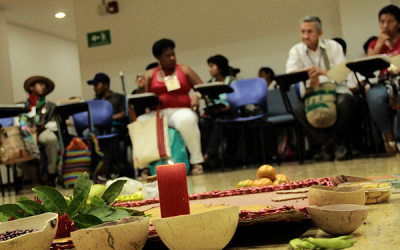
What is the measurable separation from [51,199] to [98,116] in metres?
3.91

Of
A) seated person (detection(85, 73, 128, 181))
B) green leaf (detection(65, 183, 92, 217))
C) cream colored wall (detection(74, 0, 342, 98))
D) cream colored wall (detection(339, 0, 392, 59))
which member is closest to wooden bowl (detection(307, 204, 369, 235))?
green leaf (detection(65, 183, 92, 217))

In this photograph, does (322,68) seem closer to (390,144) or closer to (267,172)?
(390,144)

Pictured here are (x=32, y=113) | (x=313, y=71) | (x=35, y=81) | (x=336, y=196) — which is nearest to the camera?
(x=336, y=196)

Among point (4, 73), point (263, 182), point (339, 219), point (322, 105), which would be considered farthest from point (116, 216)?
point (4, 73)

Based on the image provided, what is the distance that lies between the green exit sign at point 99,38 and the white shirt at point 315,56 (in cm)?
335

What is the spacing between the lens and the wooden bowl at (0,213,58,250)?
87 centimetres

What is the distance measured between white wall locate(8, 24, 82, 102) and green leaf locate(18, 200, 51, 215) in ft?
25.3

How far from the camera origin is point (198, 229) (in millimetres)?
865

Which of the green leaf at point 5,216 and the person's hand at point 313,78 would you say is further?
the person's hand at point 313,78

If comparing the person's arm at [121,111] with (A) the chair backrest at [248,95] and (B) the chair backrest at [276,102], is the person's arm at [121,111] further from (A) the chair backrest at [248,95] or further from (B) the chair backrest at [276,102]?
(B) the chair backrest at [276,102]

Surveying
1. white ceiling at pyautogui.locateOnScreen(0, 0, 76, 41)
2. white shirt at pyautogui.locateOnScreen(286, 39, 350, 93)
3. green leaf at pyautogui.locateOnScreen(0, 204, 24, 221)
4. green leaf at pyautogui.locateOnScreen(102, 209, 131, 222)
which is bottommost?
green leaf at pyautogui.locateOnScreen(102, 209, 131, 222)

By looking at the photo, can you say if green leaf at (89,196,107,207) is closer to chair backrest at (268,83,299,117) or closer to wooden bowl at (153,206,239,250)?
wooden bowl at (153,206,239,250)

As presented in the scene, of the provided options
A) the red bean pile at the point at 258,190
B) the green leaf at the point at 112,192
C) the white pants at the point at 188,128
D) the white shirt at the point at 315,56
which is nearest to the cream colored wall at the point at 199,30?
the white shirt at the point at 315,56

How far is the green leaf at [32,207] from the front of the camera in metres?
1.05
